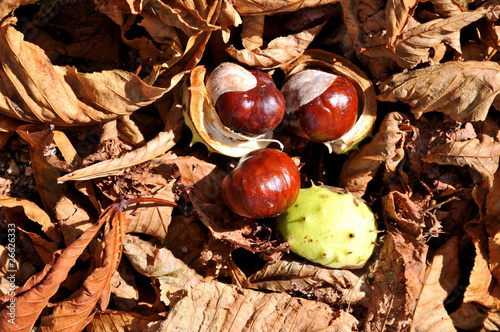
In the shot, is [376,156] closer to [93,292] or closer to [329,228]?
[329,228]

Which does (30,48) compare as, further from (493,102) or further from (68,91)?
(493,102)

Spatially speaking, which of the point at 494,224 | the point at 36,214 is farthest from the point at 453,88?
the point at 36,214

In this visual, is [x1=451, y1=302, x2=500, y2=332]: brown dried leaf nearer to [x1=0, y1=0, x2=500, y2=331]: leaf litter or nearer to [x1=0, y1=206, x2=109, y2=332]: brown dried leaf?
[x1=0, y1=0, x2=500, y2=331]: leaf litter

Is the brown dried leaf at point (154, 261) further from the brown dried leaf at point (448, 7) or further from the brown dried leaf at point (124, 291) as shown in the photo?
the brown dried leaf at point (448, 7)

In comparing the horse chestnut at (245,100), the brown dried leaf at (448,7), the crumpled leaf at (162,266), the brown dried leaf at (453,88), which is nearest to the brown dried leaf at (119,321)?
the crumpled leaf at (162,266)

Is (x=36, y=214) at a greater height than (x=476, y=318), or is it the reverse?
(x=36, y=214)

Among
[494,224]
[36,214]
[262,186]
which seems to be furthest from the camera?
[494,224]

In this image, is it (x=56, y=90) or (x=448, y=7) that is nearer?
(x=56, y=90)

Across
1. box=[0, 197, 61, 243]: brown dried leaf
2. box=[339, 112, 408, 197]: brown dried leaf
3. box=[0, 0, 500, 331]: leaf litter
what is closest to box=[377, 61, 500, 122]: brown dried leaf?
box=[0, 0, 500, 331]: leaf litter
